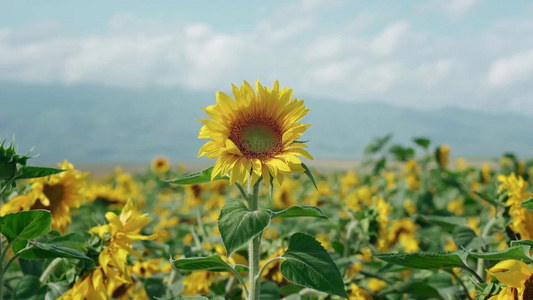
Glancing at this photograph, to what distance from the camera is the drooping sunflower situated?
1385mm

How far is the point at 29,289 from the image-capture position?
5.44 feet

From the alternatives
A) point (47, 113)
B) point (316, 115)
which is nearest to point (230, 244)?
point (316, 115)

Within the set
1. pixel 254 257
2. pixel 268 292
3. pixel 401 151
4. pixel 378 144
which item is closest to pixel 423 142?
pixel 401 151

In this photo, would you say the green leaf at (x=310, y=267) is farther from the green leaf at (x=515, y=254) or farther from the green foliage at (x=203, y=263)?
the green leaf at (x=515, y=254)

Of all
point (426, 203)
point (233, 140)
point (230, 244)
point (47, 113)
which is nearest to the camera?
point (230, 244)

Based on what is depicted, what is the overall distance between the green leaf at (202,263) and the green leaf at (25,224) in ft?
1.31

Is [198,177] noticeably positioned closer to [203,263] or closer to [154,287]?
[203,263]

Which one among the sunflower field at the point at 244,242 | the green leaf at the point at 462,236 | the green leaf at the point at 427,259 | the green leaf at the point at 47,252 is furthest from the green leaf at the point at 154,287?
the green leaf at the point at 462,236

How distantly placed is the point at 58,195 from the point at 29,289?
2.51ft

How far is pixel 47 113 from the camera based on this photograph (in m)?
195

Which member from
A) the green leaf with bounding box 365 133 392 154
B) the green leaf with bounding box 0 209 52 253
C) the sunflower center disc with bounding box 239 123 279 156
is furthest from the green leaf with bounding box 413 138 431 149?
the green leaf with bounding box 0 209 52 253

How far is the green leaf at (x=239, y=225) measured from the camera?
1214 millimetres

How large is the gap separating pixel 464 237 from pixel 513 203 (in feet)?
0.80

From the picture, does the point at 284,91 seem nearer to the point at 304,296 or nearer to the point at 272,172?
the point at 272,172
